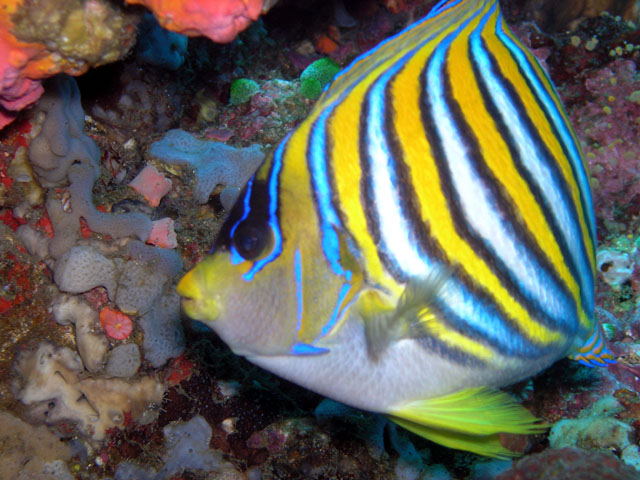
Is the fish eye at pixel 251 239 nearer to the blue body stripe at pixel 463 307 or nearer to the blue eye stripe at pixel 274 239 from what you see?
the blue eye stripe at pixel 274 239

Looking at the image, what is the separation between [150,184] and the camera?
312 centimetres

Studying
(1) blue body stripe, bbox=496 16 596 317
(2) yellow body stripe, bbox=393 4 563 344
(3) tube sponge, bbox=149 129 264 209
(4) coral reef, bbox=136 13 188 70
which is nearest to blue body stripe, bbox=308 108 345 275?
(2) yellow body stripe, bbox=393 4 563 344

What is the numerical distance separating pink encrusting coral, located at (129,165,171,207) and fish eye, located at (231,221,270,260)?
2.07 meters

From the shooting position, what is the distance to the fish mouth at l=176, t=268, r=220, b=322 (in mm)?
1269

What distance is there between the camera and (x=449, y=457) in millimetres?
3234

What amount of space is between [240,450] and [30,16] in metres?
2.54

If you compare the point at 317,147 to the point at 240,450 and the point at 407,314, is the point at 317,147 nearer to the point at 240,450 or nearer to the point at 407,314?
the point at 407,314

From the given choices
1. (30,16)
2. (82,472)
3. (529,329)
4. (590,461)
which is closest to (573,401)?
(590,461)

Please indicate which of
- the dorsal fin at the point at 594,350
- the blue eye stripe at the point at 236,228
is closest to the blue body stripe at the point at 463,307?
the dorsal fin at the point at 594,350

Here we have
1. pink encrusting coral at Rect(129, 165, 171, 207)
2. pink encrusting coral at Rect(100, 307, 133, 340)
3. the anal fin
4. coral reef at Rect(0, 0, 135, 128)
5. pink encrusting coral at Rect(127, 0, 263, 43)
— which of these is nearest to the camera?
the anal fin

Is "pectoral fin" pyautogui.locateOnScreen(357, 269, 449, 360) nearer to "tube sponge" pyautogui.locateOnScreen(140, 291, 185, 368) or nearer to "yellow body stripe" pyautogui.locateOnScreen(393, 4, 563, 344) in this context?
"yellow body stripe" pyautogui.locateOnScreen(393, 4, 563, 344)

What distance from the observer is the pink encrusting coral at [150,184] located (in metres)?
3.12

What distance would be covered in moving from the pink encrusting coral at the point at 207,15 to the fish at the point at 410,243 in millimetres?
719

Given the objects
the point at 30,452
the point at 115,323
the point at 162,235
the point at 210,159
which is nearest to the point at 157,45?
the point at 210,159
